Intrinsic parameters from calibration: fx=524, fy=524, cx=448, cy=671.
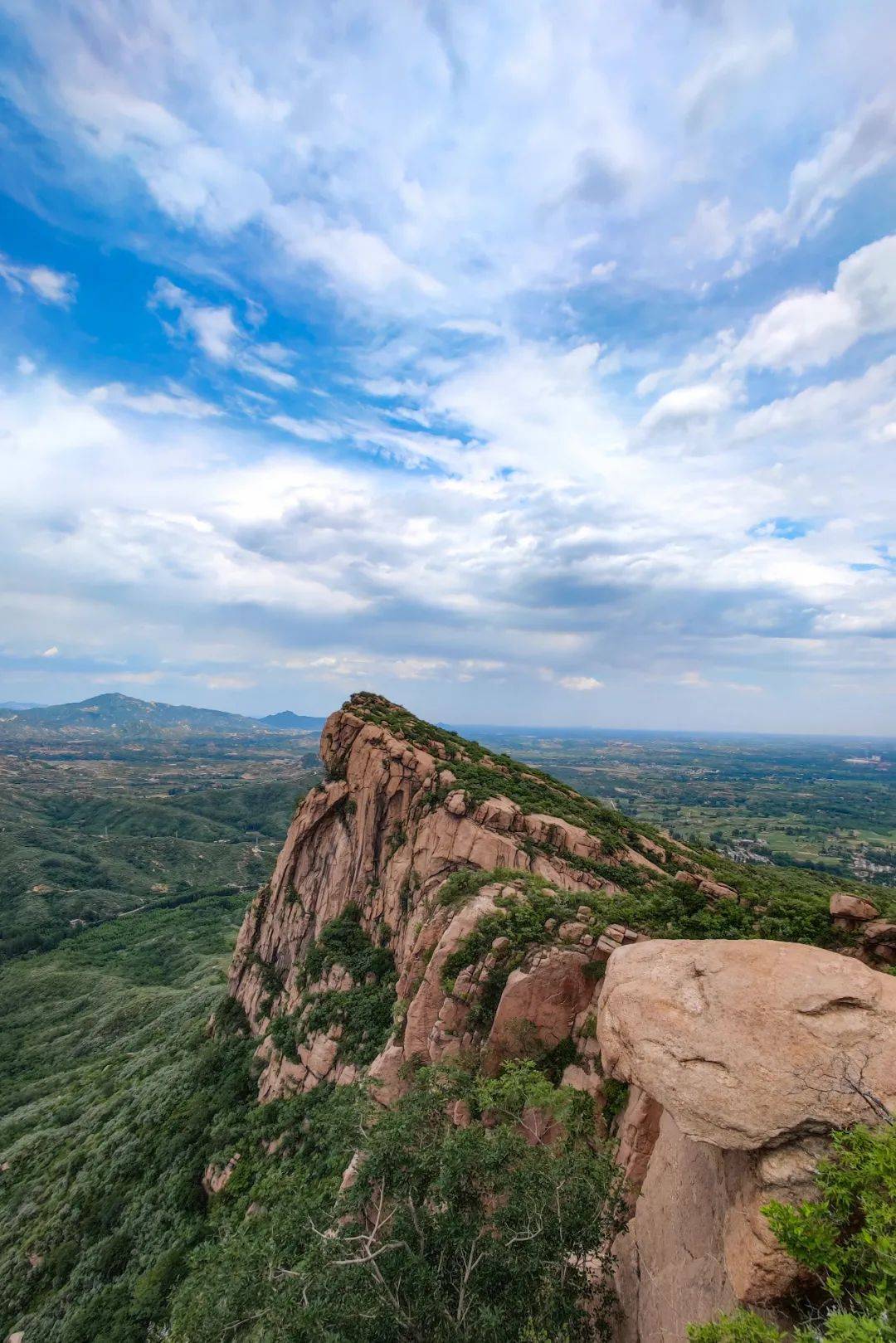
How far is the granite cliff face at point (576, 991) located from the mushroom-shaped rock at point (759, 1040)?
0.12ft

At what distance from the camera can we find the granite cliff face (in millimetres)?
9398

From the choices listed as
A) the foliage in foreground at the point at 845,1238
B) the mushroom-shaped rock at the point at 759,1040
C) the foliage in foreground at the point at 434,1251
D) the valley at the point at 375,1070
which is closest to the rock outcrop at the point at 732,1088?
the mushroom-shaped rock at the point at 759,1040

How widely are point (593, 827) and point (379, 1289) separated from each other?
30596mm

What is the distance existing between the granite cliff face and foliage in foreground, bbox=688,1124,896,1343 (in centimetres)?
80

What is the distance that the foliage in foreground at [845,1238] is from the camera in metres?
6.54

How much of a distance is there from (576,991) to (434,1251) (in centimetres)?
883

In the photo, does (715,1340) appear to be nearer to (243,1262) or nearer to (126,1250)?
(243,1262)

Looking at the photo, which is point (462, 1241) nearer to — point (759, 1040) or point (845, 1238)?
point (845, 1238)

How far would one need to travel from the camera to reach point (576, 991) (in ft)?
62.0

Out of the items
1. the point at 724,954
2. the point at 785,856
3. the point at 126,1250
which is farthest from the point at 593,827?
the point at 785,856

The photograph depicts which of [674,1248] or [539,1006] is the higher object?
[539,1006]

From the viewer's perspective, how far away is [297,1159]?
26.2 metres

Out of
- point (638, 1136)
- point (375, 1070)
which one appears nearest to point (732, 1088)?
point (638, 1136)

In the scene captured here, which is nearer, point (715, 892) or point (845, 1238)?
point (845, 1238)
